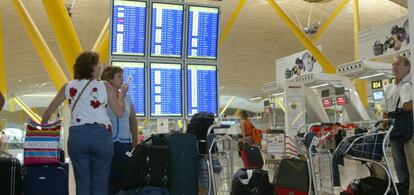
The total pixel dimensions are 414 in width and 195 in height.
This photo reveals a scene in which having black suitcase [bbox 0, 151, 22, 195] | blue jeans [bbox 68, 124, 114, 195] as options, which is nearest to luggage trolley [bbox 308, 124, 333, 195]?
blue jeans [bbox 68, 124, 114, 195]

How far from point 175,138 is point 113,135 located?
609mm

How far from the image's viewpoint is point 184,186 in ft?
13.6

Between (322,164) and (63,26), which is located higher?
(63,26)

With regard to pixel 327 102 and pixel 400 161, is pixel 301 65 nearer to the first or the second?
pixel 327 102

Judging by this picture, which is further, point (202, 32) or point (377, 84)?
point (377, 84)

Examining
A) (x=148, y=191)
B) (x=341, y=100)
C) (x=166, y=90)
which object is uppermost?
(x=341, y=100)

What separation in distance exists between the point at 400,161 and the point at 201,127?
2269 mm

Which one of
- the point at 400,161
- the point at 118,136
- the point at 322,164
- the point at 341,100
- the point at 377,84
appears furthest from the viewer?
the point at 377,84

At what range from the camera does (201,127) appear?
438cm

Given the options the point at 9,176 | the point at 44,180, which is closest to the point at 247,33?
the point at 44,180

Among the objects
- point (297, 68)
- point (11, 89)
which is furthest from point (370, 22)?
point (11, 89)

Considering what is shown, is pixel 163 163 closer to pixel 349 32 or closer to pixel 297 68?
pixel 297 68

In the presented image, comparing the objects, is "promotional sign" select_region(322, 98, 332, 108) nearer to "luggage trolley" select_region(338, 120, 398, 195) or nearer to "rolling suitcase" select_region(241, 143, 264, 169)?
"rolling suitcase" select_region(241, 143, 264, 169)

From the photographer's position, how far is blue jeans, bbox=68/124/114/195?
3674 millimetres
